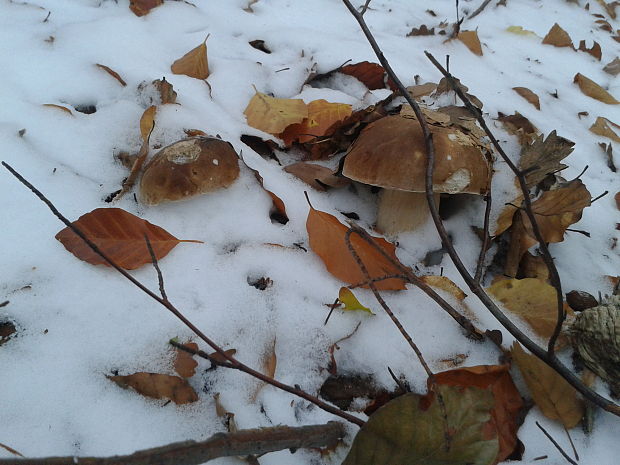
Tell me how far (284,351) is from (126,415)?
45 centimetres

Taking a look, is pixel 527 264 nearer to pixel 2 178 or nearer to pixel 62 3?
pixel 2 178

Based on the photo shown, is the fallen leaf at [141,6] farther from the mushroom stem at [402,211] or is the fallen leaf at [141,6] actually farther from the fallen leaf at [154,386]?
the fallen leaf at [154,386]

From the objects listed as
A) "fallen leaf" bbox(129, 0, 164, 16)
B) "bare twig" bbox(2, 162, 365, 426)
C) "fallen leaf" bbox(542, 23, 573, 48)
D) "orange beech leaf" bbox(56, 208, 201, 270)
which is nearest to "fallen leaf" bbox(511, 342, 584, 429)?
"bare twig" bbox(2, 162, 365, 426)

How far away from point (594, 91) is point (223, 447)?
3172 millimetres

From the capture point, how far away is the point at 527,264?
1.76 m

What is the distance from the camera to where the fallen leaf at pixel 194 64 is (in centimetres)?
226

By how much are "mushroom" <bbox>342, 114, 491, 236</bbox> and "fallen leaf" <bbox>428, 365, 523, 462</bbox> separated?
1.98ft

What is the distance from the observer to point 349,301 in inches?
54.9

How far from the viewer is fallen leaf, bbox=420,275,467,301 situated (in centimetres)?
152

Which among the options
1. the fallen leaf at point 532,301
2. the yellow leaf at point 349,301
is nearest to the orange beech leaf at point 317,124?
the yellow leaf at point 349,301

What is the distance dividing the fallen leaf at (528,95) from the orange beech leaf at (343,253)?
1616mm

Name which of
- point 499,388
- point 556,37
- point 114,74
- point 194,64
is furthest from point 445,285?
point 556,37

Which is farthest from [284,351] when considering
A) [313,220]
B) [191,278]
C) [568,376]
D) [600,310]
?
[600,310]

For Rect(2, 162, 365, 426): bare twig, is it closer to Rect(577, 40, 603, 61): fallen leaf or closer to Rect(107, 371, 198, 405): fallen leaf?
Rect(107, 371, 198, 405): fallen leaf
